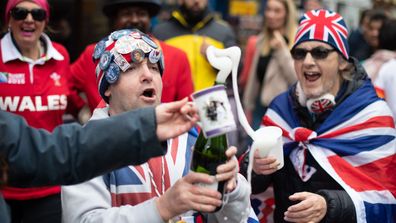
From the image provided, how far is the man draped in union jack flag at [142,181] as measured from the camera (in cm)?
265

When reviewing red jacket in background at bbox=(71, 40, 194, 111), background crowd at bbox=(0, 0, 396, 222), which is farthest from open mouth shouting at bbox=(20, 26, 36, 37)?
red jacket in background at bbox=(71, 40, 194, 111)

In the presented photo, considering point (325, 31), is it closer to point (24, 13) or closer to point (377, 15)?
point (24, 13)

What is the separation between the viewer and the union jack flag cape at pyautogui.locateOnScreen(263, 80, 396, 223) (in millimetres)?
4160

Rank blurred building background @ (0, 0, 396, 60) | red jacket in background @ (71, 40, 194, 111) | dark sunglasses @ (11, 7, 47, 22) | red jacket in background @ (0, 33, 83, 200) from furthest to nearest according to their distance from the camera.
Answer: blurred building background @ (0, 0, 396, 60), red jacket in background @ (71, 40, 194, 111), dark sunglasses @ (11, 7, 47, 22), red jacket in background @ (0, 33, 83, 200)

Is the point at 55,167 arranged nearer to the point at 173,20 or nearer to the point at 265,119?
the point at 265,119

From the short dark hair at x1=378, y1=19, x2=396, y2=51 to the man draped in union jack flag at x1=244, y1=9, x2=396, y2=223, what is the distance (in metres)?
2.52

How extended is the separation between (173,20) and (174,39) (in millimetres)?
245

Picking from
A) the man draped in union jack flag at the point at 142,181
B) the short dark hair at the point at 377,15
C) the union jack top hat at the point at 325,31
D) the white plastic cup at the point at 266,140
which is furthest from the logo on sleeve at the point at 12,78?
the short dark hair at the point at 377,15

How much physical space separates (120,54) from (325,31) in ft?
5.36

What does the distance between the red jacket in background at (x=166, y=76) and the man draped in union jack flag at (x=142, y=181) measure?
1.89 metres

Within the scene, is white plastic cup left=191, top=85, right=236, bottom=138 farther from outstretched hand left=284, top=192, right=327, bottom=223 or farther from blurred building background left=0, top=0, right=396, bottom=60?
blurred building background left=0, top=0, right=396, bottom=60

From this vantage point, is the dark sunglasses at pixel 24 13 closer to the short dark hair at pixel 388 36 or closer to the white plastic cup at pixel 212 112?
the white plastic cup at pixel 212 112

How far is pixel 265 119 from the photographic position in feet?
15.4

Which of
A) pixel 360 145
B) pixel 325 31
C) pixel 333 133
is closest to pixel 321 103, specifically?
pixel 333 133
